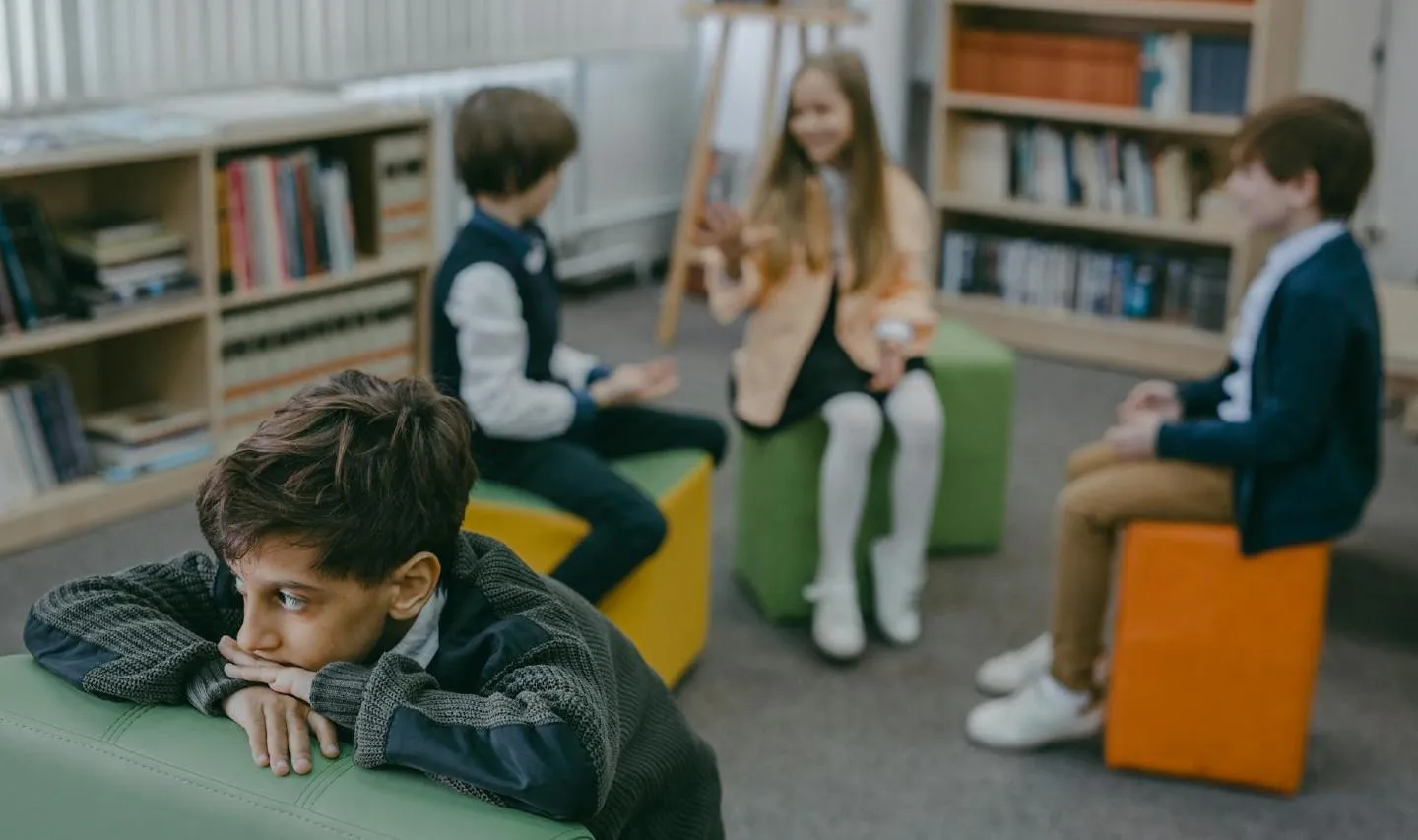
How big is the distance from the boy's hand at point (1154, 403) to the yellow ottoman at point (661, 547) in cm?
69

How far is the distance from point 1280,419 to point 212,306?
220 centimetres

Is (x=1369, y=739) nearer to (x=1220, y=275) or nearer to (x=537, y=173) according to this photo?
(x=537, y=173)

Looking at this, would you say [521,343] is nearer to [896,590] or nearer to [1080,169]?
[896,590]

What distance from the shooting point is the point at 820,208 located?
3.04 meters

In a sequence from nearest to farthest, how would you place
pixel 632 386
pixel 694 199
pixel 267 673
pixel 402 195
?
1. pixel 267 673
2. pixel 632 386
3. pixel 402 195
4. pixel 694 199

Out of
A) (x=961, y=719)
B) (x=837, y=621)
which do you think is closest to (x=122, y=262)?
(x=837, y=621)

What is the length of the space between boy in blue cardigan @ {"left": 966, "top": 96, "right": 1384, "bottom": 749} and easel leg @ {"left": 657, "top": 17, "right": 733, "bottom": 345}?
2.53 metres

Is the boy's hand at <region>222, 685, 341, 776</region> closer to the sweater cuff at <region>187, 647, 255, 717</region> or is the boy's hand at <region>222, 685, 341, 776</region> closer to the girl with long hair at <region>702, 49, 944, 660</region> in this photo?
the sweater cuff at <region>187, 647, 255, 717</region>

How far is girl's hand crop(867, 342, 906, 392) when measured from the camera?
290 cm

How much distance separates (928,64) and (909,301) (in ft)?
8.13

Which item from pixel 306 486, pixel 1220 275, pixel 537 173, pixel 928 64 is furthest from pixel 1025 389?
pixel 306 486

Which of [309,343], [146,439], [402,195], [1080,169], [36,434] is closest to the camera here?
[36,434]

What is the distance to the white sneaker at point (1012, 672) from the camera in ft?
9.07

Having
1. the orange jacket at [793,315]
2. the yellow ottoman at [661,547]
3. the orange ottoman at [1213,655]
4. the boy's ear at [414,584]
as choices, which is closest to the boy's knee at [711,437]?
the yellow ottoman at [661,547]
